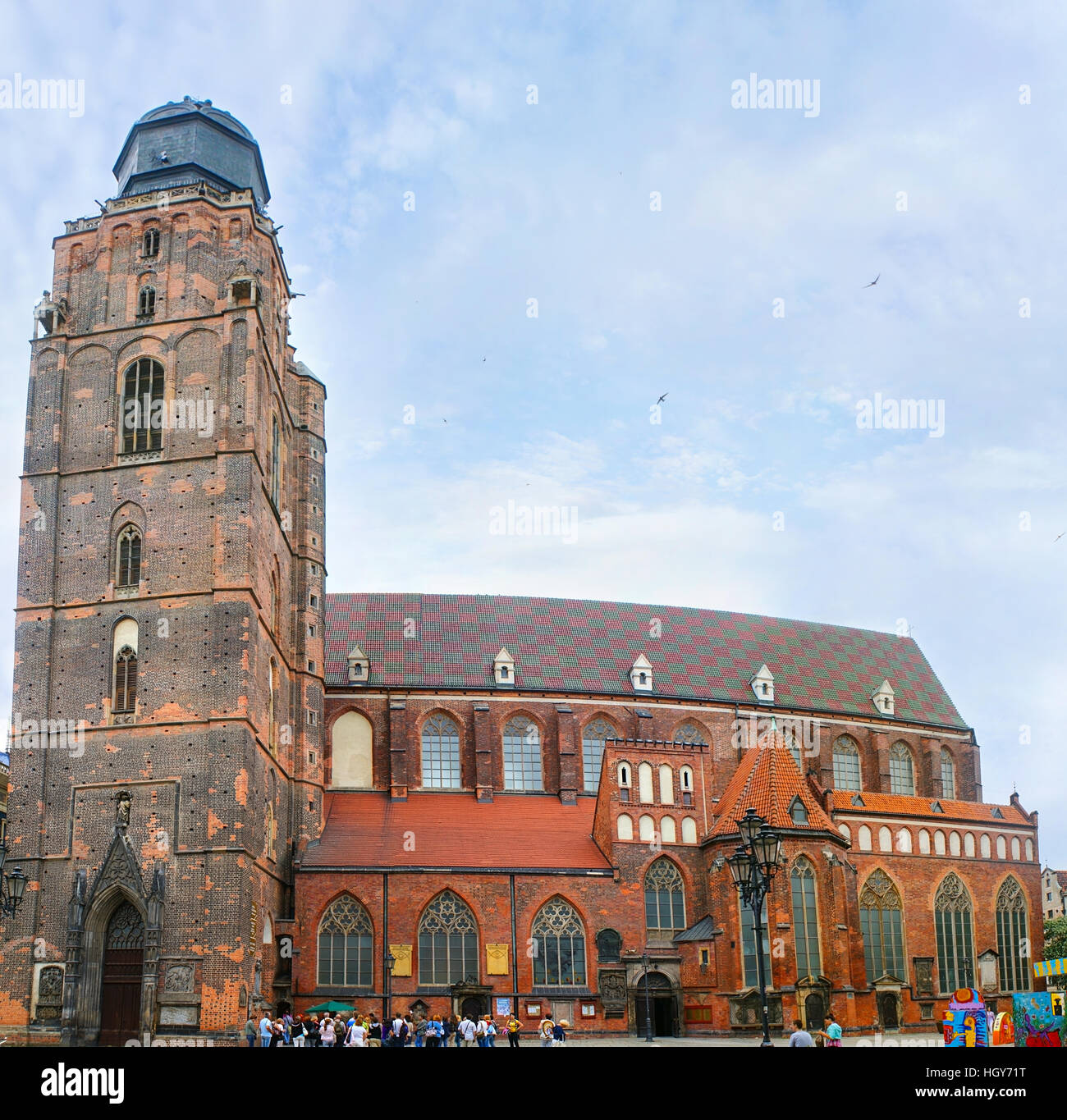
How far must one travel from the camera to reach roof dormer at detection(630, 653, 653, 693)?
6116 centimetres

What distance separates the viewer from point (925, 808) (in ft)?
192

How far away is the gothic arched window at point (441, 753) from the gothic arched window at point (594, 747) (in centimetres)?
598

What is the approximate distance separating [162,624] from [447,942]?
16.2 metres

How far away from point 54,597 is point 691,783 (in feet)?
86.1

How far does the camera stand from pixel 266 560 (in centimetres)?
4878

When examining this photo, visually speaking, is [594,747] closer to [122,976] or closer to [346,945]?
[346,945]

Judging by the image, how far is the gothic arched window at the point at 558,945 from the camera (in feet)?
161

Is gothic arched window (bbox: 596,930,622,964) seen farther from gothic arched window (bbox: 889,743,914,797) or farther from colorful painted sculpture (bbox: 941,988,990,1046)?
gothic arched window (bbox: 889,743,914,797)

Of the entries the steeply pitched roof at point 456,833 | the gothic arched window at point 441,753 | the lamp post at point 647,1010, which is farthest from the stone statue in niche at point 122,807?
the lamp post at point 647,1010

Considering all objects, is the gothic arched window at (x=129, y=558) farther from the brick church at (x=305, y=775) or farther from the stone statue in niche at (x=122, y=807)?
the stone statue in niche at (x=122, y=807)

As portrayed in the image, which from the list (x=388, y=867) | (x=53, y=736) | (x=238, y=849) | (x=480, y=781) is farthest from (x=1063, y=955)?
(x=53, y=736)

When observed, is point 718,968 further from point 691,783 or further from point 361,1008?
point 361,1008

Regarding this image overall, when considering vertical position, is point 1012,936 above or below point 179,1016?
above

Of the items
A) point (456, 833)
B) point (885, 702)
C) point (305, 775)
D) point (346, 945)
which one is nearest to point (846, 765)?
point (885, 702)
